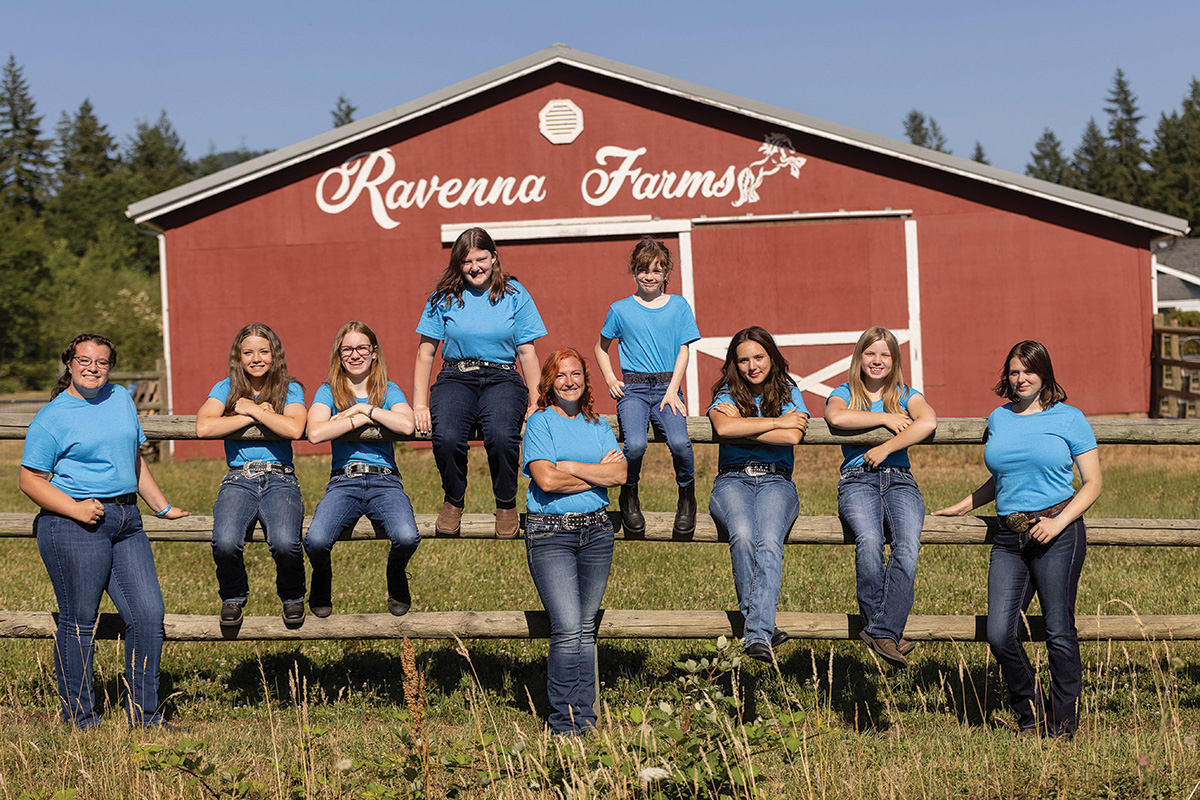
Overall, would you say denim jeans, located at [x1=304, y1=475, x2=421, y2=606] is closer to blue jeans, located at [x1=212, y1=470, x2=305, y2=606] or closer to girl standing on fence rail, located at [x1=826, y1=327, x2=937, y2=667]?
blue jeans, located at [x1=212, y1=470, x2=305, y2=606]

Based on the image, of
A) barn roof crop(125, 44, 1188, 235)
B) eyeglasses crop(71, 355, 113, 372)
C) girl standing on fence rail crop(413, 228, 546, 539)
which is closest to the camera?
eyeglasses crop(71, 355, 113, 372)

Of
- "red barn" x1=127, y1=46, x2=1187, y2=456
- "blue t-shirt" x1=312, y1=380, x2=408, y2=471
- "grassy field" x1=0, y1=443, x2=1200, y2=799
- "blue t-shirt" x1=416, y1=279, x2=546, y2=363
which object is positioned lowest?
"grassy field" x1=0, y1=443, x2=1200, y2=799

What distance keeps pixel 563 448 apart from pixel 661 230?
463 inches

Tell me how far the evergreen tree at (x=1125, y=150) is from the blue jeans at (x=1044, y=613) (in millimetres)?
86576

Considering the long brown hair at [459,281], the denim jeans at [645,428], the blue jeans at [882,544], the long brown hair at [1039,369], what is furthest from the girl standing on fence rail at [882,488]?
the long brown hair at [459,281]

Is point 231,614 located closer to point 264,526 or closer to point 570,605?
point 264,526

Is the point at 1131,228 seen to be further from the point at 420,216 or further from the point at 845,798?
the point at 845,798

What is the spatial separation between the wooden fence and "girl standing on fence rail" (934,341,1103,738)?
28cm

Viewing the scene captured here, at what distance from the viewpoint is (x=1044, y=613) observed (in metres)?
5.19

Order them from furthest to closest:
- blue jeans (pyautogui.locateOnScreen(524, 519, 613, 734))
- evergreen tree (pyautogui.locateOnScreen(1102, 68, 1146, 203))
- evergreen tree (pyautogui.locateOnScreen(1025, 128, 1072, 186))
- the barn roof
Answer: evergreen tree (pyautogui.locateOnScreen(1025, 128, 1072, 186)), evergreen tree (pyautogui.locateOnScreen(1102, 68, 1146, 203)), the barn roof, blue jeans (pyautogui.locateOnScreen(524, 519, 613, 734))

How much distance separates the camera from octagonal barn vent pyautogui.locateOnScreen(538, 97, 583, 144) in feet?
54.3

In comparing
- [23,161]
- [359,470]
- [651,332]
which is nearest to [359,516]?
[359,470]

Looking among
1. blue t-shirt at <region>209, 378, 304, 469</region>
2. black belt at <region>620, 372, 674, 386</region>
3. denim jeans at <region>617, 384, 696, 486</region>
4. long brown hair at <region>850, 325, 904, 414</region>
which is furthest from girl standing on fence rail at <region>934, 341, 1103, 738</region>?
blue t-shirt at <region>209, 378, 304, 469</region>

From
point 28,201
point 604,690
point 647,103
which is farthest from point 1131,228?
point 28,201
